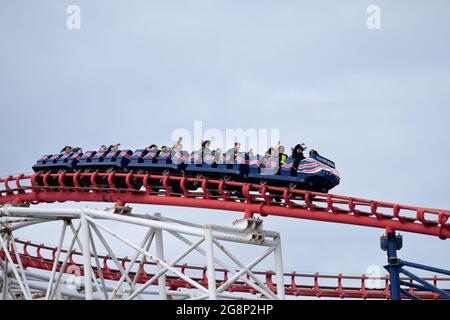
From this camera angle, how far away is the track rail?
21.5 metres

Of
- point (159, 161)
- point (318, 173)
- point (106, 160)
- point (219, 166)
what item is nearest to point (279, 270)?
point (318, 173)

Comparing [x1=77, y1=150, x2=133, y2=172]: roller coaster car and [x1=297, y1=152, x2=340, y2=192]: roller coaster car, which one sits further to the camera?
[x1=77, y1=150, x2=133, y2=172]: roller coaster car

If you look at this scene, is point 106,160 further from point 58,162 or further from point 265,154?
point 265,154

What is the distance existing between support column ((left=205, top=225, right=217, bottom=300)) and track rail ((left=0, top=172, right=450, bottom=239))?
4.19 m

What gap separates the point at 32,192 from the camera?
2775cm

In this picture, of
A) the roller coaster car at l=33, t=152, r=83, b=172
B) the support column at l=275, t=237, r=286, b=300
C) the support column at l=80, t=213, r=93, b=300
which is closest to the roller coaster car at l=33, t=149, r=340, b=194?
the roller coaster car at l=33, t=152, r=83, b=172

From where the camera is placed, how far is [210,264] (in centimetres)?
1823

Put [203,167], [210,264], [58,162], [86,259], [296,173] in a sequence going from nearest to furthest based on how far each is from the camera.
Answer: [210,264] → [86,259] → [296,173] → [203,167] → [58,162]

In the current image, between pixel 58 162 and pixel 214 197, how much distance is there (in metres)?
6.52

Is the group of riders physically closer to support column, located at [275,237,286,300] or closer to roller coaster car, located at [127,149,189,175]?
roller coaster car, located at [127,149,189,175]

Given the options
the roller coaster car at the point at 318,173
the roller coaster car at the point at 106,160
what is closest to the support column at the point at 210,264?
the roller coaster car at the point at 318,173

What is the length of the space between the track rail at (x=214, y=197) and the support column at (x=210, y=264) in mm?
4194

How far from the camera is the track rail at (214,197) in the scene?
21516 mm
